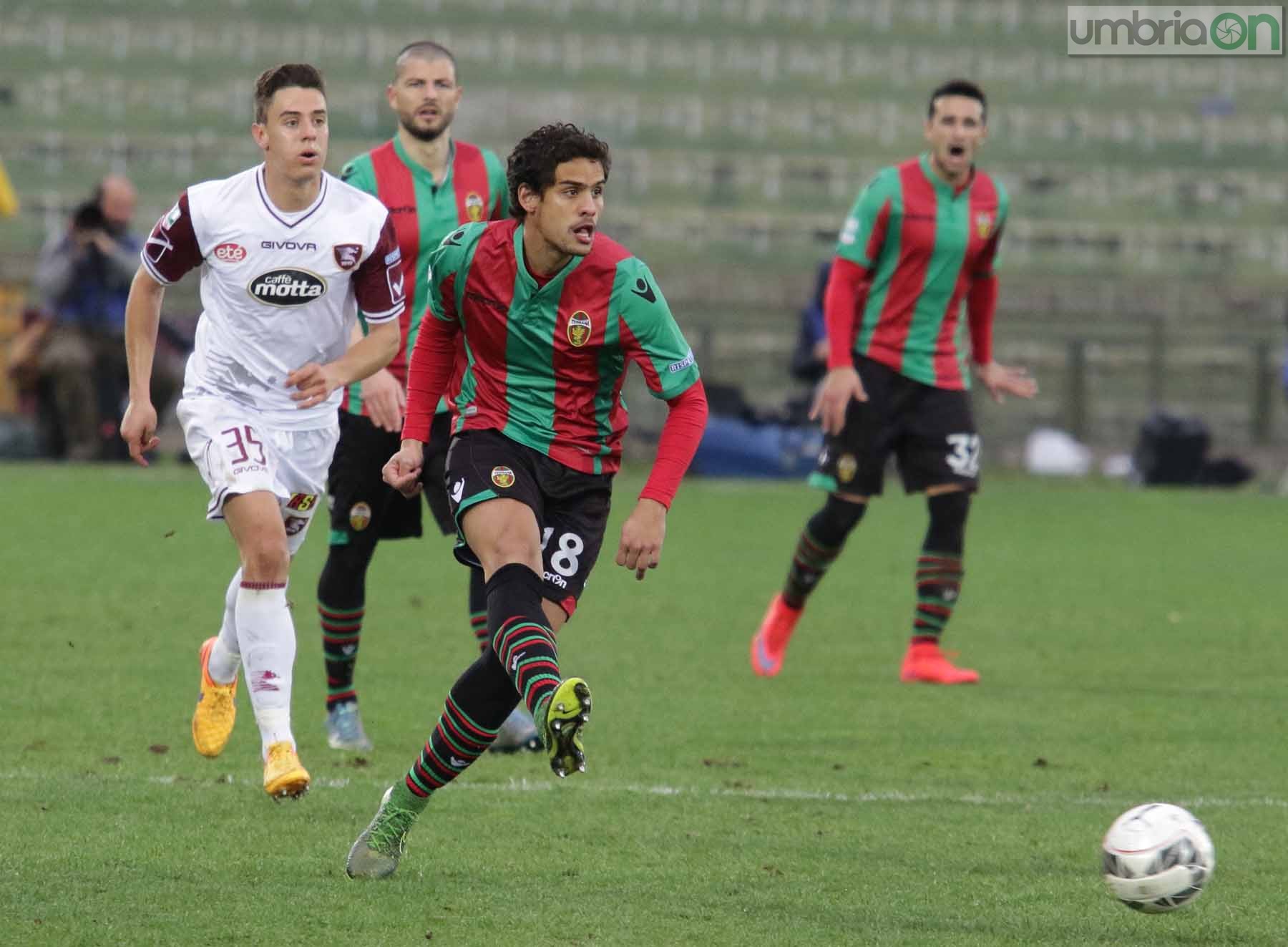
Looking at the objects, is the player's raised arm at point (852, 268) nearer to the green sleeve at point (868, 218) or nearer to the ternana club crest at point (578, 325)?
the green sleeve at point (868, 218)

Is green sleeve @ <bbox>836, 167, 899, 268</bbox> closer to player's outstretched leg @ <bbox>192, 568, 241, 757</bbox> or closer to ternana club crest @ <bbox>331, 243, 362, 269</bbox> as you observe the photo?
ternana club crest @ <bbox>331, 243, 362, 269</bbox>

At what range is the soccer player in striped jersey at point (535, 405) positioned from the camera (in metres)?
4.67

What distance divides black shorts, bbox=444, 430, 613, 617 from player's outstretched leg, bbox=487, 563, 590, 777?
0.18m

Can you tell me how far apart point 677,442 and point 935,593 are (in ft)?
11.7

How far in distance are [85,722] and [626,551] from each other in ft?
9.27

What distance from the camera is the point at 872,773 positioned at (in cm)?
625

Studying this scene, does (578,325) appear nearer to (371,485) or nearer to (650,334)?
(650,334)

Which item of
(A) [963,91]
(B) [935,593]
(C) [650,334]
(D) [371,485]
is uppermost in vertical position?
(A) [963,91]

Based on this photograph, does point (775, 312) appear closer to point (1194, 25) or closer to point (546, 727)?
point (1194, 25)

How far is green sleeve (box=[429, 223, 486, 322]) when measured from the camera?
16.4ft

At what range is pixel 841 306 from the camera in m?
8.30

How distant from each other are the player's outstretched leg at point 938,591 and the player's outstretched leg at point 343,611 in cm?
249

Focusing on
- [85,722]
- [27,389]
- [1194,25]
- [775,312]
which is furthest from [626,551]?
[1194,25]

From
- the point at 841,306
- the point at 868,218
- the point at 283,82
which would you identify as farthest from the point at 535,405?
the point at 868,218
